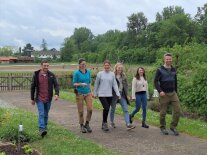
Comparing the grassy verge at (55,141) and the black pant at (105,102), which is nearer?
the grassy verge at (55,141)

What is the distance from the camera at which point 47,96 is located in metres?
9.68

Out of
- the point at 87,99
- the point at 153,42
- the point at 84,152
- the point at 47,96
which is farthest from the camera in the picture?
the point at 153,42

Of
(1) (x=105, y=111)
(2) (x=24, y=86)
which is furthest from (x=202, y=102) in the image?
(2) (x=24, y=86)

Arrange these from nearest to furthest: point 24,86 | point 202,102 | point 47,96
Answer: point 47,96, point 202,102, point 24,86

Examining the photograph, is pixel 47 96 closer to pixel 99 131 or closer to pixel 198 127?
pixel 99 131

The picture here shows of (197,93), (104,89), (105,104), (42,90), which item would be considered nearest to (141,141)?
(105,104)

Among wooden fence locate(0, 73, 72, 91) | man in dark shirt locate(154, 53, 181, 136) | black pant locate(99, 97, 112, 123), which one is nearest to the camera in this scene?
man in dark shirt locate(154, 53, 181, 136)

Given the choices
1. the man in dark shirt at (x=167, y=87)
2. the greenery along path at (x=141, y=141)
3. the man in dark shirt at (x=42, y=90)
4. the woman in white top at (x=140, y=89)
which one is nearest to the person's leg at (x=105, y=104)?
the greenery along path at (x=141, y=141)

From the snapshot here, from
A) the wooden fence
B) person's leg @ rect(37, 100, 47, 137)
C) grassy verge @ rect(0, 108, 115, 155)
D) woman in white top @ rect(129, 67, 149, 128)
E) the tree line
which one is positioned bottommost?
A: the wooden fence

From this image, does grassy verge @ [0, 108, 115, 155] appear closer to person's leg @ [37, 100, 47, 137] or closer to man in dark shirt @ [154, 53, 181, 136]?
person's leg @ [37, 100, 47, 137]

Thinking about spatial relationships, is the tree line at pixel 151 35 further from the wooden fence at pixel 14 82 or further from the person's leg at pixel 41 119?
the person's leg at pixel 41 119

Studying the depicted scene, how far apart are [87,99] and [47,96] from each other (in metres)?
1.14

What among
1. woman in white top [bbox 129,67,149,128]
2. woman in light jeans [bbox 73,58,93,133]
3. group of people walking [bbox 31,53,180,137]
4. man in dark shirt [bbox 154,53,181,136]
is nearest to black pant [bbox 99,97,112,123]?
group of people walking [bbox 31,53,180,137]

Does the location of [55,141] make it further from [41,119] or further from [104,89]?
[104,89]
